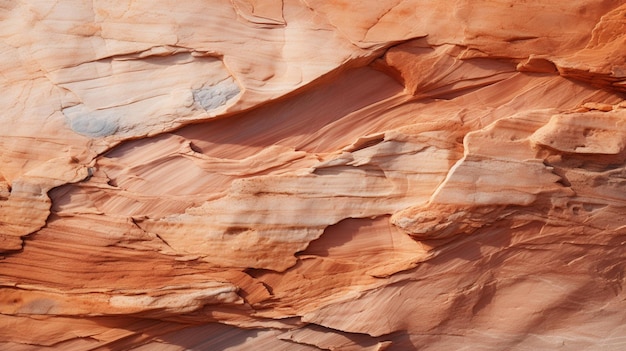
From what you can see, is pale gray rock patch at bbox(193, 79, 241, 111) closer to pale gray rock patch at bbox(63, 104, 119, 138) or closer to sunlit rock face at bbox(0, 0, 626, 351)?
sunlit rock face at bbox(0, 0, 626, 351)

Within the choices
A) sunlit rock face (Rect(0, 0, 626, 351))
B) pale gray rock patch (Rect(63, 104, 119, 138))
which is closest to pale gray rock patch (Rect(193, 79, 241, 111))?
sunlit rock face (Rect(0, 0, 626, 351))

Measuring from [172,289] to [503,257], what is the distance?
146 centimetres

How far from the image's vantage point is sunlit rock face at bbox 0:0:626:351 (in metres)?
2.88

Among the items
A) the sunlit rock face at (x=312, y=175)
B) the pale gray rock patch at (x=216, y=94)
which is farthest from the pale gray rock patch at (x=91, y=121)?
the pale gray rock patch at (x=216, y=94)

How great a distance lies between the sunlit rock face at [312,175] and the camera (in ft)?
9.45

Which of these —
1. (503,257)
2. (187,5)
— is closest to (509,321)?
(503,257)

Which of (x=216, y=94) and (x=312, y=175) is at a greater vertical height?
(x=216, y=94)

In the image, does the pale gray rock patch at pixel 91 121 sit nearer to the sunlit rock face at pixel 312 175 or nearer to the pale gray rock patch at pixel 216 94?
the sunlit rock face at pixel 312 175

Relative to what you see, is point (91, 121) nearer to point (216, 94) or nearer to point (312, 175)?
point (216, 94)

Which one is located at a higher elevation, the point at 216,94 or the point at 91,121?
the point at 216,94

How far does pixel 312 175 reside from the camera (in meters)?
2.91

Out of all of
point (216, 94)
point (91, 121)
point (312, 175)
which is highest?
point (216, 94)

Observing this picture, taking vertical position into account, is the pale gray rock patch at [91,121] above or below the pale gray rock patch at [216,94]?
below

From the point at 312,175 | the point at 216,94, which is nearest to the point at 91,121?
the point at 216,94
